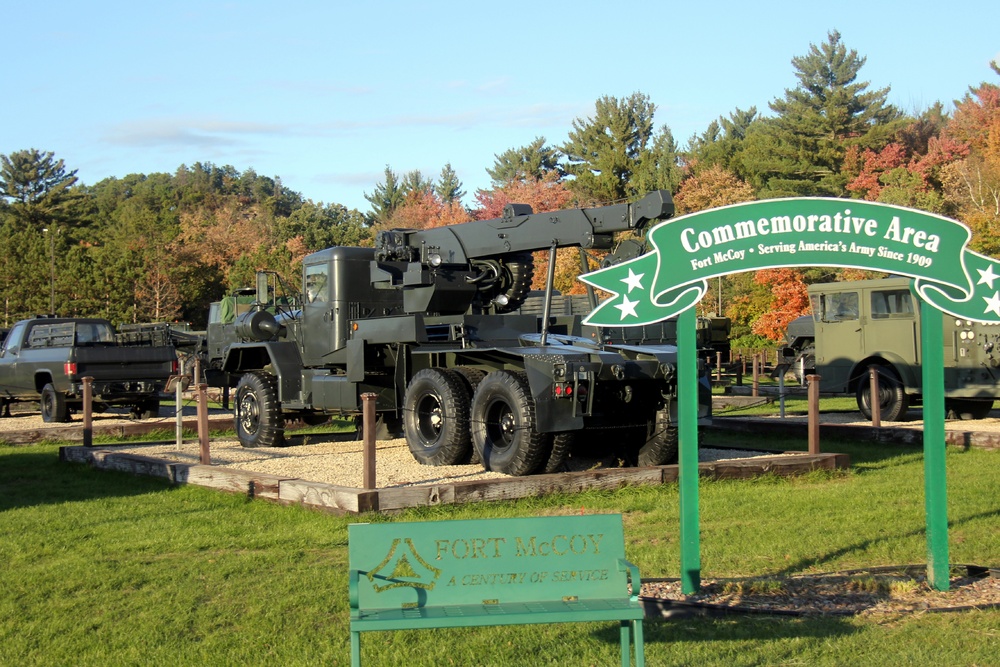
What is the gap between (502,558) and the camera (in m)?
5.21

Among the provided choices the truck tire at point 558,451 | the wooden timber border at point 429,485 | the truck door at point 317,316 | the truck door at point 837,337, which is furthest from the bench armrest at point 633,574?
the truck door at point 837,337

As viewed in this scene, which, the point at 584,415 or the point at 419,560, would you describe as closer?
the point at 419,560

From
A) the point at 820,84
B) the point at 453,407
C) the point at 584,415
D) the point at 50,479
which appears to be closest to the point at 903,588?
the point at 584,415

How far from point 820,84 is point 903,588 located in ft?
169

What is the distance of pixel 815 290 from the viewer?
65.7ft

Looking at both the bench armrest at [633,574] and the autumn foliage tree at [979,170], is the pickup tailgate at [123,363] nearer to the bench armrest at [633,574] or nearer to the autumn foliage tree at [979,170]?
the bench armrest at [633,574]

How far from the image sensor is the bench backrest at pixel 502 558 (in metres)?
5.12

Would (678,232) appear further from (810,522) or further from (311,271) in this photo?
(311,271)

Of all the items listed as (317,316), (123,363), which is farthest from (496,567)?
(123,363)

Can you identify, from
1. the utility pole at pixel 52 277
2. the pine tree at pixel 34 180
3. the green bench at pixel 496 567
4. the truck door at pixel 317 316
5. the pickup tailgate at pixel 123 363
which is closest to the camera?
the green bench at pixel 496 567

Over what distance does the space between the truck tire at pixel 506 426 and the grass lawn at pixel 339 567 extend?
871mm

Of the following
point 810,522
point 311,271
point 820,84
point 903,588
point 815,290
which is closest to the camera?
point 903,588

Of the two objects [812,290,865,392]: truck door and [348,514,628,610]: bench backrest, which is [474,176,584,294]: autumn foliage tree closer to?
[812,290,865,392]: truck door

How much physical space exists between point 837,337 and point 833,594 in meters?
13.3
